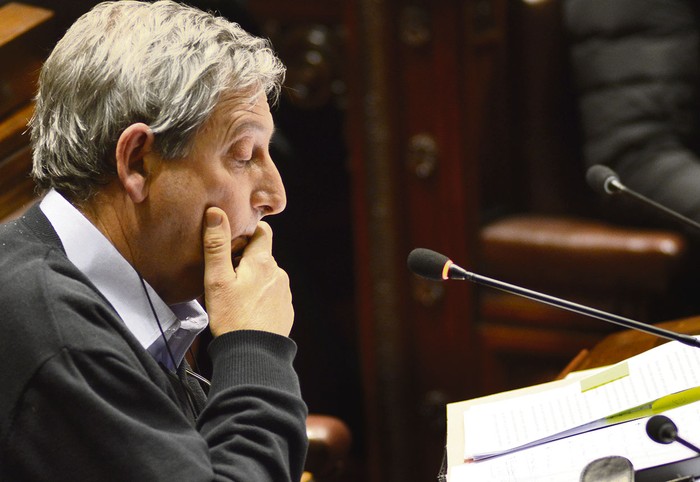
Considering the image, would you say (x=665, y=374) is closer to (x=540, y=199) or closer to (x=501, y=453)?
(x=501, y=453)

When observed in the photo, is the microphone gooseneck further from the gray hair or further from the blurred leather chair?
the blurred leather chair

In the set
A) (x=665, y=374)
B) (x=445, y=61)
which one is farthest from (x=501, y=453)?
(x=445, y=61)

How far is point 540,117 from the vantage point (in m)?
3.05

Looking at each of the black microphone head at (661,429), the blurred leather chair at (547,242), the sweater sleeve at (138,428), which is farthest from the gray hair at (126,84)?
the blurred leather chair at (547,242)

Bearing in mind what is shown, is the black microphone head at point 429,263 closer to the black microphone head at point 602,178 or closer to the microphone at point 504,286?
the microphone at point 504,286

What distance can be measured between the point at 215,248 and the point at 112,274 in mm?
121

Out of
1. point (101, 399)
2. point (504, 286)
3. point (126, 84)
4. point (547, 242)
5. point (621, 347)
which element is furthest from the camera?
point (547, 242)

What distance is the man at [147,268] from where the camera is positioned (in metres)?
0.99

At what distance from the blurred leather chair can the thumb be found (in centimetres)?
177

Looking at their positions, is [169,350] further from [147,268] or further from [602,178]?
[602,178]

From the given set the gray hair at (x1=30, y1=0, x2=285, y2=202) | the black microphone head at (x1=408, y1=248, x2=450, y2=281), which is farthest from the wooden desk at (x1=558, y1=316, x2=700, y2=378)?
the gray hair at (x1=30, y1=0, x2=285, y2=202)

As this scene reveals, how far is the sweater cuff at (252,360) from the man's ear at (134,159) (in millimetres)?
191

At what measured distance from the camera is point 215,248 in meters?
1.21

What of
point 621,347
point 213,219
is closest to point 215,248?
point 213,219
